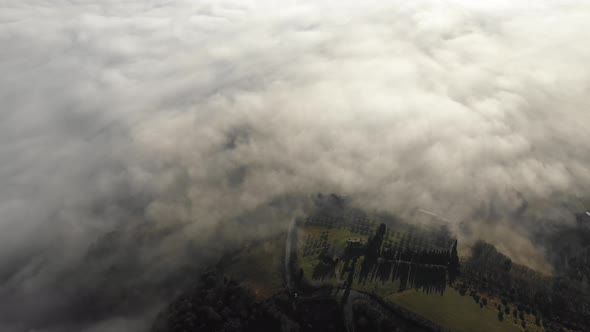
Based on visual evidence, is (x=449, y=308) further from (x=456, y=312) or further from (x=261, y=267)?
(x=261, y=267)

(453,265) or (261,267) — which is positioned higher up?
(453,265)

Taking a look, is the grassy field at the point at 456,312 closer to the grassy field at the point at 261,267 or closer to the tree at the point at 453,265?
the tree at the point at 453,265

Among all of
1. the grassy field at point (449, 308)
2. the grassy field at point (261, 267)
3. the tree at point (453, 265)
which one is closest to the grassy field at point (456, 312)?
the grassy field at point (449, 308)

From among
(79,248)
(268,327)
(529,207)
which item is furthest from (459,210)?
(79,248)

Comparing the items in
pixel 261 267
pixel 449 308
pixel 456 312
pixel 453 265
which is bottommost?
pixel 261 267

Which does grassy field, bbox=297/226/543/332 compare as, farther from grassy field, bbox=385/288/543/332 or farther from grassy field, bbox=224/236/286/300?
grassy field, bbox=224/236/286/300

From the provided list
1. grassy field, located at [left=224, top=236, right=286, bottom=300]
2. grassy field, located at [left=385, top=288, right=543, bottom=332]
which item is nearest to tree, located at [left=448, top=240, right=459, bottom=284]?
grassy field, located at [left=385, top=288, right=543, bottom=332]

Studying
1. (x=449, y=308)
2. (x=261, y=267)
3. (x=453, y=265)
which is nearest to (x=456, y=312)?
(x=449, y=308)
